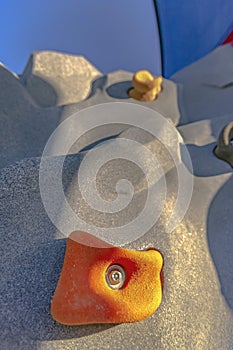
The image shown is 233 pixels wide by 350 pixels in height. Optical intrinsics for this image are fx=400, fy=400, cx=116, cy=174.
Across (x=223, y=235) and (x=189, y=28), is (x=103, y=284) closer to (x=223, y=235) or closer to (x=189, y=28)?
(x=223, y=235)

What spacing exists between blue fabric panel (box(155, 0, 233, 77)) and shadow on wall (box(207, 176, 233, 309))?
1024 millimetres

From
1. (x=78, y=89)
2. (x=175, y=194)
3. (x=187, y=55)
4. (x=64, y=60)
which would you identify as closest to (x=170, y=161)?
(x=175, y=194)

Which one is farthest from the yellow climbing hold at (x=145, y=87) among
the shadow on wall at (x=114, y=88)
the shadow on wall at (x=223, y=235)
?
the shadow on wall at (x=223, y=235)

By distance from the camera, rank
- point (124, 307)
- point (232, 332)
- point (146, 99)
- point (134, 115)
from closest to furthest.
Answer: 1. point (124, 307)
2. point (232, 332)
3. point (134, 115)
4. point (146, 99)

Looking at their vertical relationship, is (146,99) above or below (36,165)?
below

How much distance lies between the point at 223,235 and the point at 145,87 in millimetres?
760

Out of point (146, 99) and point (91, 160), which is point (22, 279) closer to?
point (91, 160)

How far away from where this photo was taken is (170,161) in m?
1.00

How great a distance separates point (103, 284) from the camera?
0.67 metres

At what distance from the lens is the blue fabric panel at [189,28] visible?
1.77m

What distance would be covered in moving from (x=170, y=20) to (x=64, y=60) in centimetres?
58

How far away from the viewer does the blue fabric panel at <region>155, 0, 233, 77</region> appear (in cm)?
177

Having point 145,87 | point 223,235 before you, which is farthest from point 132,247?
point 145,87

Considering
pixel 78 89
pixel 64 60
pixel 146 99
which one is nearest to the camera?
pixel 146 99
